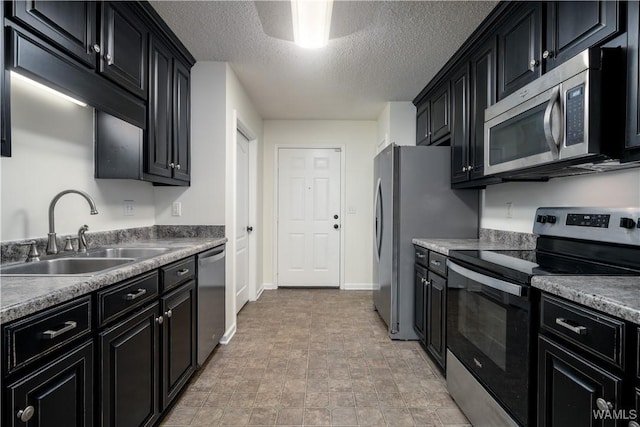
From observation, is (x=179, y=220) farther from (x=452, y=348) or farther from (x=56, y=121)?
(x=452, y=348)

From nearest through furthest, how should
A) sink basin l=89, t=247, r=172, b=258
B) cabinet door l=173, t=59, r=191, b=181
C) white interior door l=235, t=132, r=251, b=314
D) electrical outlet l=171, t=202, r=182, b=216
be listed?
sink basin l=89, t=247, r=172, b=258, cabinet door l=173, t=59, r=191, b=181, electrical outlet l=171, t=202, r=182, b=216, white interior door l=235, t=132, r=251, b=314

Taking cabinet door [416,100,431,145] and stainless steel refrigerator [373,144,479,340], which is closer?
stainless steel refrigerator [373,144,479,340]

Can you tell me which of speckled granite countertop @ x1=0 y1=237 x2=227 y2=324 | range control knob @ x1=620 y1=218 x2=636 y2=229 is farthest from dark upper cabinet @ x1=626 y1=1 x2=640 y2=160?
speckled granite countertop @ x1=0 y1=237 x2=227 y2=324

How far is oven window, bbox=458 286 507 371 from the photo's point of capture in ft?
4.90

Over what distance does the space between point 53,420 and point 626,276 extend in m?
1.99

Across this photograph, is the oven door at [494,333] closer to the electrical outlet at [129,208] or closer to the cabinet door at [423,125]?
the cabinet door at [423,125]

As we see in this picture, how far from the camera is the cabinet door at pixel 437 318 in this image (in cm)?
227

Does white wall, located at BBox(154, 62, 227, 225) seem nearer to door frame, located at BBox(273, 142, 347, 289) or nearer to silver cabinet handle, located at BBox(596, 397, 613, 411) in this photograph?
door frame, located at BBox(273, 142, 347, 289)

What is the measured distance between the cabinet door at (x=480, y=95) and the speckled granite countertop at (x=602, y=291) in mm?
1252

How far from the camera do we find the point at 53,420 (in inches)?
38.4

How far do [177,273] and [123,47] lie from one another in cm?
131

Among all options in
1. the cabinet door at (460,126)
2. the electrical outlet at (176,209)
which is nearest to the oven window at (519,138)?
the cabinet door at (460,126)

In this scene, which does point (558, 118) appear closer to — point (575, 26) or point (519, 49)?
point (575, 26)

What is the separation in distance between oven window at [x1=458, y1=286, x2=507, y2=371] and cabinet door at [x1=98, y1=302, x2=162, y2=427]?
1606mm
